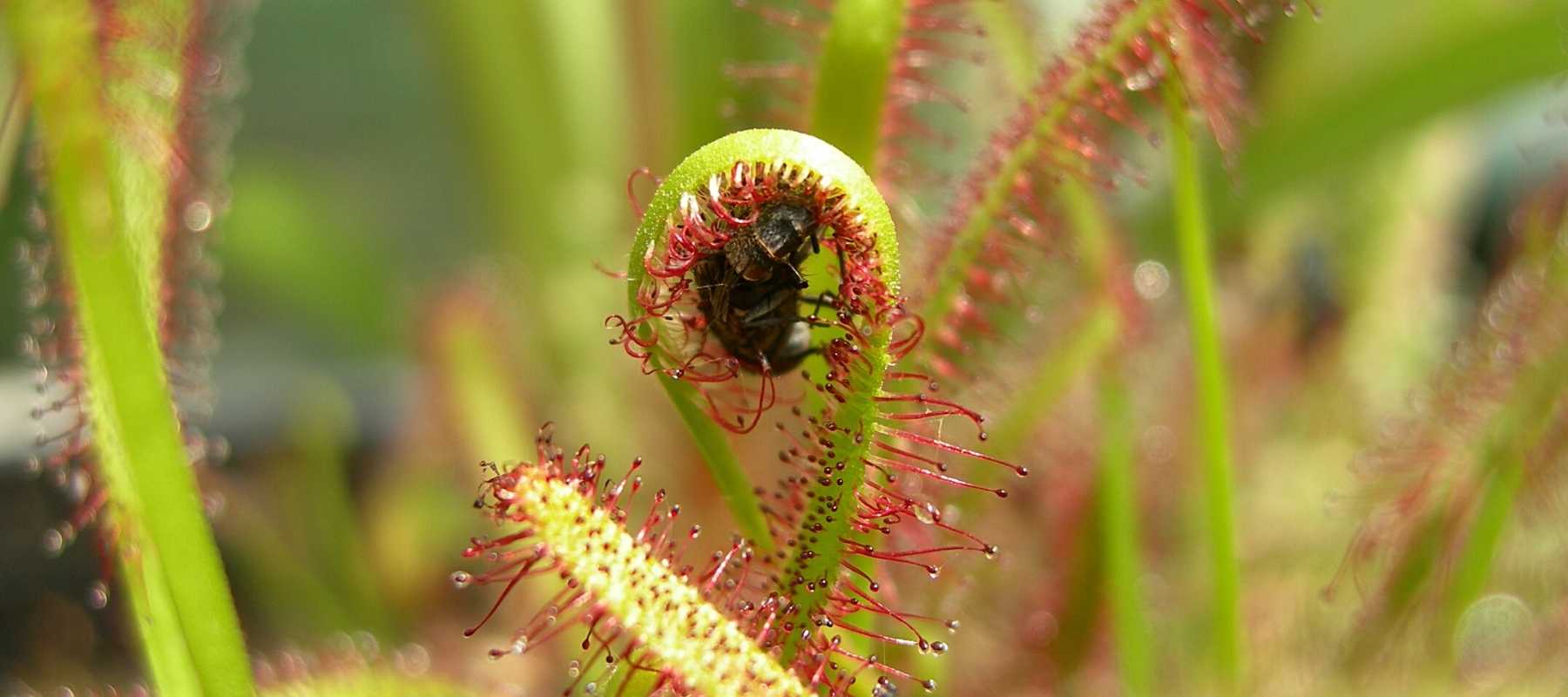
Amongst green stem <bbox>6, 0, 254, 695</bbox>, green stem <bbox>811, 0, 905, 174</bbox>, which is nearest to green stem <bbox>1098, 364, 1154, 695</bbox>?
green stem <bbox>811, 0, 905, 174</bbox>

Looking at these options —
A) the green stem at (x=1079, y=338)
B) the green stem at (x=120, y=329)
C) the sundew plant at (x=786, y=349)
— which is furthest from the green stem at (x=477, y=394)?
the green stem at (x=120, y=329)

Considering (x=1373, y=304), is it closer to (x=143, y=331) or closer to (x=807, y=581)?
(x=807, y=581)

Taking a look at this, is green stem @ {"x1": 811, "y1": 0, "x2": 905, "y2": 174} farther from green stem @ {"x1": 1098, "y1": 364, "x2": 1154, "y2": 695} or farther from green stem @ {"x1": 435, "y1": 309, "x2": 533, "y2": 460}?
green stem @ {"x1": 435, "y1": 309, "x2": 533, "y2": 460}

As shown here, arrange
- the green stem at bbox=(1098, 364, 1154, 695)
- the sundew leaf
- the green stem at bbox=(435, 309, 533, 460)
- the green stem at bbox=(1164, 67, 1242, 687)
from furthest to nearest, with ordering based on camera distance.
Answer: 1. the green stem at bbox=(435, 309, 533, 460)
2. the green stem at bbox=(1098, 364, 1154, 695)
3. the green stem at bbox=(1164, 67, 1242, 687)
4. the sundew leaf

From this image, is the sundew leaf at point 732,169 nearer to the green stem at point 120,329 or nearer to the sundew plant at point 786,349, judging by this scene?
the sundew plant at point 786,349

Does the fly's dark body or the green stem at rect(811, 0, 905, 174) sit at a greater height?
the green stem at rect(811, 0, 905, 174)

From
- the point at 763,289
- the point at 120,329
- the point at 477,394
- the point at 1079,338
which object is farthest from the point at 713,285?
the point at 477,394

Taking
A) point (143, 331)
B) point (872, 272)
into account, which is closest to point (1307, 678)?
point (872, 272)

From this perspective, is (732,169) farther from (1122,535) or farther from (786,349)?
(1122,535)
